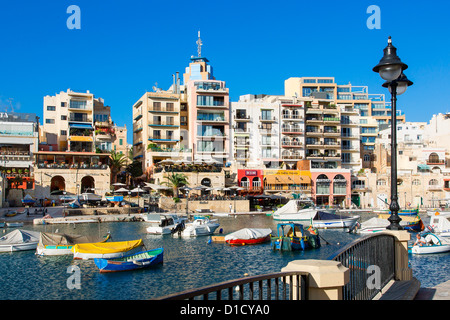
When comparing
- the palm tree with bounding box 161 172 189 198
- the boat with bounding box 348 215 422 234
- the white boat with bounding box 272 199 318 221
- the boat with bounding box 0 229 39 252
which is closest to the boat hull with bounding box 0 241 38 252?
the boat with bounding box 0 229 39 252

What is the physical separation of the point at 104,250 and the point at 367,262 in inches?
885

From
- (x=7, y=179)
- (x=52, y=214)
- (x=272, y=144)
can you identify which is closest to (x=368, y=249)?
(x=52, y=214)

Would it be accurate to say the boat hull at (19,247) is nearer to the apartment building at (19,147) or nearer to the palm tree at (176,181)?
the palm tree at (176,181)

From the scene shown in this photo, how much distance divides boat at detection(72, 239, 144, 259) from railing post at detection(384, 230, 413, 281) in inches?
821

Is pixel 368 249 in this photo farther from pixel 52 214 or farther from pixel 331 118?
pixel 331 118

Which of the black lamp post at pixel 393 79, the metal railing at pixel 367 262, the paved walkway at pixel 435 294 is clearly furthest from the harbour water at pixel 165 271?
the paved walkway at pixel 435 294

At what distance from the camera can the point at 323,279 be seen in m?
6.42

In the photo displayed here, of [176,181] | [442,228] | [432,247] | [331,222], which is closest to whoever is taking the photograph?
[432,247]

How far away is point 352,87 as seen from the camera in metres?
115

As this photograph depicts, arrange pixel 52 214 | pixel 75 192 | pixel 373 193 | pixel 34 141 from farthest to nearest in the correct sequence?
pixel 373 193 < pixel 34 141 < pixel 75 192 < pixel 52 214

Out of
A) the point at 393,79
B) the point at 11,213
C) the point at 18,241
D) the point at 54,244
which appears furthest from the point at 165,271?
the point at 11,213

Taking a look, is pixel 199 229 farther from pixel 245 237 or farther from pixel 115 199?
pixel 115 199

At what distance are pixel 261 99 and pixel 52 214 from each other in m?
47.3

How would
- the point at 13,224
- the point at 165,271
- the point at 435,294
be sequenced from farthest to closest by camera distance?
the point at 13,224
the point at 165,271
the point at 435,294
